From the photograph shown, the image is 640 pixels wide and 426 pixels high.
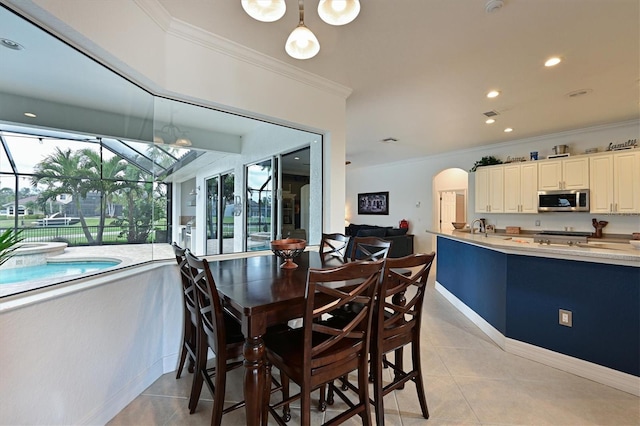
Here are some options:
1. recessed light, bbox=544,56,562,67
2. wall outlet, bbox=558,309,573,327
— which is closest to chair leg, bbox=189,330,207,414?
wall outlet, bbox=558,309,573,327

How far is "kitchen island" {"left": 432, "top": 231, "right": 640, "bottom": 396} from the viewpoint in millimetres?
2049

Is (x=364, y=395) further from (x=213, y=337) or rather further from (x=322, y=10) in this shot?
(x=322, y=10)

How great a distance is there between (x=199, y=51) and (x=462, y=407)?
323 centimetres

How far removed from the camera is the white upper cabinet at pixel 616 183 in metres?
3.99

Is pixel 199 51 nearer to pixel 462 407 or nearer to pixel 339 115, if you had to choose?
pixel 339 115

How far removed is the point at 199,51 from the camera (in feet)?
7.06

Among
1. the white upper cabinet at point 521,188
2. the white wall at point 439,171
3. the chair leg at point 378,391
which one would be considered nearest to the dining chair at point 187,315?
the chair leg at point 378,391

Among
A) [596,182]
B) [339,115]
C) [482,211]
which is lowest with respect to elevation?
[482,211]

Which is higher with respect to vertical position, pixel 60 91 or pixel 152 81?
pixel 60 91

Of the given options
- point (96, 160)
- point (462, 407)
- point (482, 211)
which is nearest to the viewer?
point (462, 407)

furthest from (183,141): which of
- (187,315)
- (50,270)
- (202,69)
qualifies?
(187,315)

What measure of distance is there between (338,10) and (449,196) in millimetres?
7594

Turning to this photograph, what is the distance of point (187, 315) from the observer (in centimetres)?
204

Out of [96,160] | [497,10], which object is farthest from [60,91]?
[497,10]
